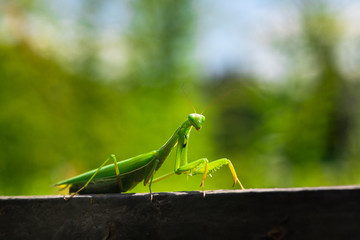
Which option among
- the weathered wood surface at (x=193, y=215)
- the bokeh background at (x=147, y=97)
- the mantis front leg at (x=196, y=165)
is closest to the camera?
the weathered wood surface at (x=193, y=215)

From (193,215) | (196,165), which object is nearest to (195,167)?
(196,165)

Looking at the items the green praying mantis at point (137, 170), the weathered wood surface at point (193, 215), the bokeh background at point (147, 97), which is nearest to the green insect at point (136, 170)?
the green praying mantis at point (137, 170)

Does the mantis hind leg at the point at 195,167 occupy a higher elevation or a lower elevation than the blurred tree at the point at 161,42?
lower

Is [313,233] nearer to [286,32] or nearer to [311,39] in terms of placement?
[286,32]

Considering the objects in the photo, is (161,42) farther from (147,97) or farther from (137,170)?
(137,170)

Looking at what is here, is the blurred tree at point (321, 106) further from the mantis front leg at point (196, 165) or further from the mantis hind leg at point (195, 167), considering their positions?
the mantis hind leg at point (195, 167)

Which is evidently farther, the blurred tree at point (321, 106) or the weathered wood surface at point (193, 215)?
the blurred tree at point (321, 106)
